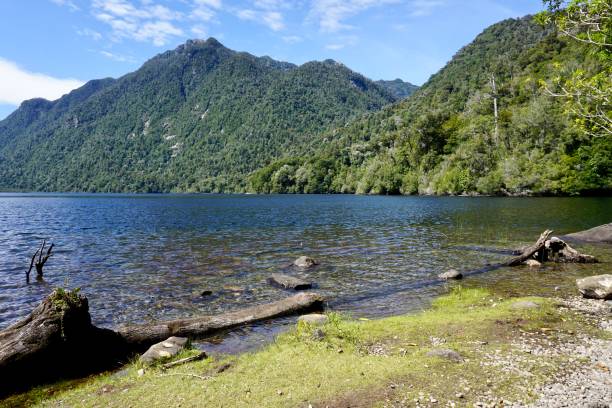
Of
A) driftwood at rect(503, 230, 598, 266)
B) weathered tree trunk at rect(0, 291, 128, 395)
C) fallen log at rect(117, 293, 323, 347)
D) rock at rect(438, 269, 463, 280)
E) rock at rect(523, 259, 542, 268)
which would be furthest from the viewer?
driftwood at rect(503, 230, 598, 266)

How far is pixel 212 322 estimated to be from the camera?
15.5 meters

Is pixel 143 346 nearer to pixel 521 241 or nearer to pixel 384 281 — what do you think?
pixel 384 281

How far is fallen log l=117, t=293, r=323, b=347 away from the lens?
14.0 meters

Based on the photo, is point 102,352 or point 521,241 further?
point 521,241

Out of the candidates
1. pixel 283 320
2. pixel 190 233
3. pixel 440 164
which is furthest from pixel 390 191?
pixel 283 320

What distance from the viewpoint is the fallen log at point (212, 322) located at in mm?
13958

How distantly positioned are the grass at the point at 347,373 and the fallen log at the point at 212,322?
161 cm

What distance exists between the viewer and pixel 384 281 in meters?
23.7

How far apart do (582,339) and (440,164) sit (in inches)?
6162

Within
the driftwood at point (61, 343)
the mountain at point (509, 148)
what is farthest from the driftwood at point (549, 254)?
the mountain at point (509, 148)

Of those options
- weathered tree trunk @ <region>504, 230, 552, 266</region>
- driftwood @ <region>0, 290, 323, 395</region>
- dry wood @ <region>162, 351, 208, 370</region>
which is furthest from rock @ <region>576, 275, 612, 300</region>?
driftwood @ <region>0, 290, 323, 395</region>

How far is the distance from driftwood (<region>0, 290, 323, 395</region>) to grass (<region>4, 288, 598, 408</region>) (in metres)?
0.71

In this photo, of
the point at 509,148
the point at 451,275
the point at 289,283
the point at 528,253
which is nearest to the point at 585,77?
the point at 451,275

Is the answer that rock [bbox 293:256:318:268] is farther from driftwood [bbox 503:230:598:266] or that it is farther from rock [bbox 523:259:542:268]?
rock [bbox 523:259:542:268]
